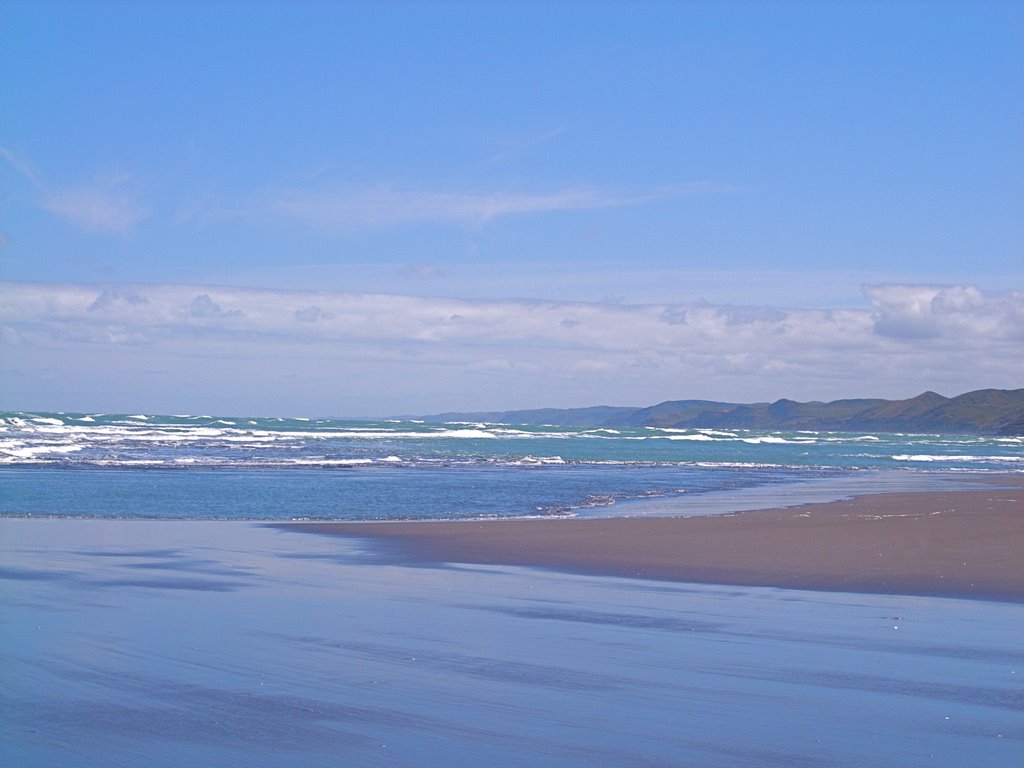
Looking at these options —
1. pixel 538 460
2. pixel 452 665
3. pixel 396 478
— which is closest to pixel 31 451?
pixel 396 478

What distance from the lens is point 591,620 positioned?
9.53 meters

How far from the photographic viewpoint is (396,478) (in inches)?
1235

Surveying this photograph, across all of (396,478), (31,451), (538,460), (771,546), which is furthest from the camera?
(538,460)

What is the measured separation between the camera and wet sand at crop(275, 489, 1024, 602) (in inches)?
482

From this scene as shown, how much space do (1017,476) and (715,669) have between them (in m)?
34.7

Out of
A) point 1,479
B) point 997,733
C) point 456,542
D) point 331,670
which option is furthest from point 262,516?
point 997,733

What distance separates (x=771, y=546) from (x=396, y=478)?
17.6 meters

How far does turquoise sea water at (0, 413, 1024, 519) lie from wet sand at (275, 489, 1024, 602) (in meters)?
2.92

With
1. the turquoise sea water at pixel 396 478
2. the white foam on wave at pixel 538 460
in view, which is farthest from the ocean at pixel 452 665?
the white foam on wave at pixel 538 460

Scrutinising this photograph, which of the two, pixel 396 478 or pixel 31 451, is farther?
pixel 31 451

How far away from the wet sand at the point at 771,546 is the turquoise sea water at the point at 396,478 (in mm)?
2921

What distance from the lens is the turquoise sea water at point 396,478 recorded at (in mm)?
21766

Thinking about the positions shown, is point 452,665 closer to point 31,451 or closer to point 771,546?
point 771,546

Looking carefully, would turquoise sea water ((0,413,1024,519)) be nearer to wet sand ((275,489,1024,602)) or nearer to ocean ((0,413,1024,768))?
wet sand ((275,489,1024,602))
